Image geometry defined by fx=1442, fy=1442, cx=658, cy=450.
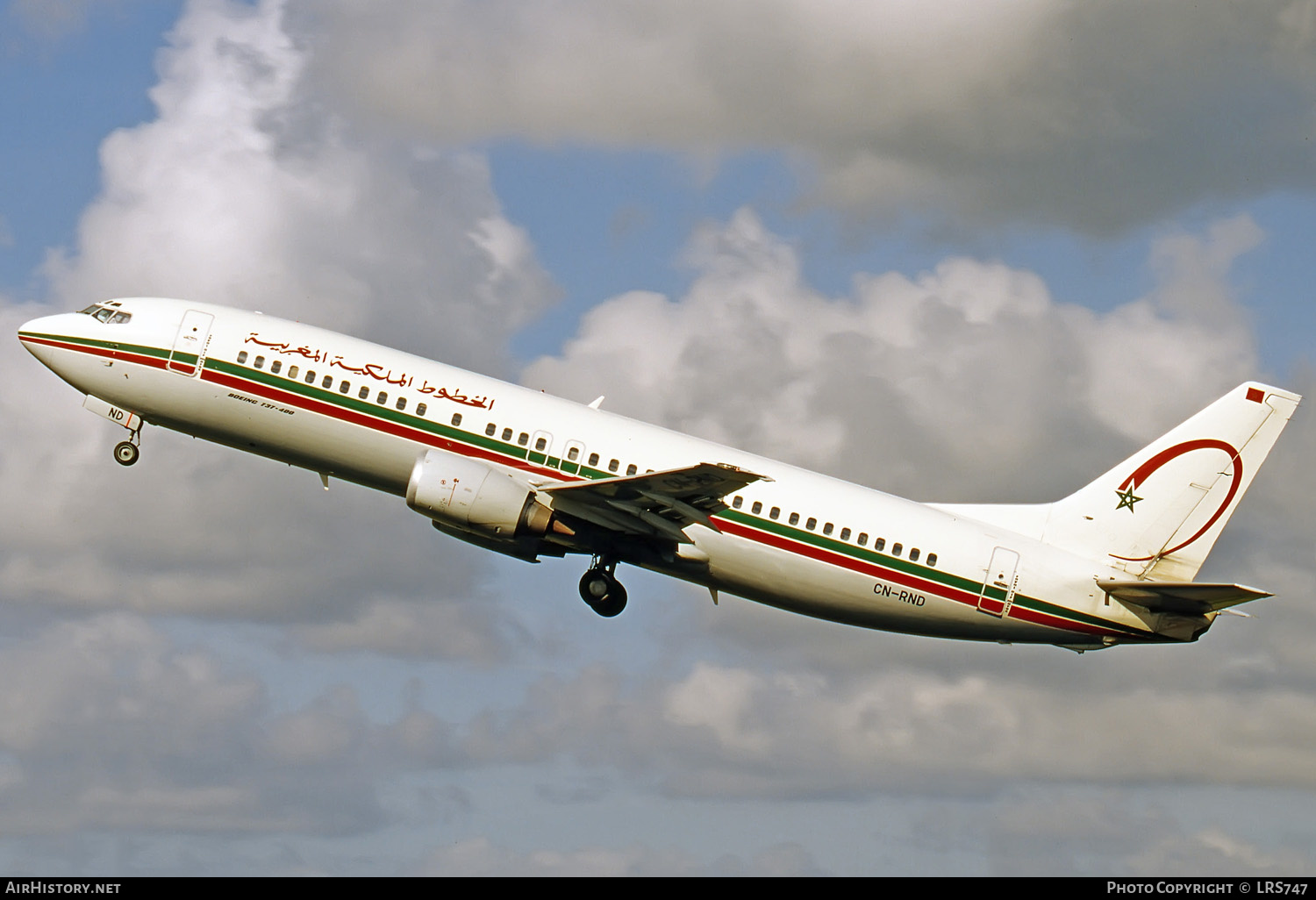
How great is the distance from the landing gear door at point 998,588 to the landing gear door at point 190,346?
74.2ft

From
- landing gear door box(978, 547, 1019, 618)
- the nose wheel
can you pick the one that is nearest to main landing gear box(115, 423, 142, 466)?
the nose wheel

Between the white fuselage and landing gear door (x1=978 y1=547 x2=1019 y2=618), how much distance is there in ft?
0.16

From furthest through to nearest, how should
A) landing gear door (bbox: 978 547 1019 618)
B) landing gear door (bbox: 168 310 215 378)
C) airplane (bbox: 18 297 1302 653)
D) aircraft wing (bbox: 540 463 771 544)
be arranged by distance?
landing gear door (bbox: 978 547 1019 618) < landing gear door (bbox: 168 310 215 378) < airplane (bbox: 18 297 1302 653) < aircraft wing (bbox: 540 463 771 544)

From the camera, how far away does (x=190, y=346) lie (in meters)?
39.4

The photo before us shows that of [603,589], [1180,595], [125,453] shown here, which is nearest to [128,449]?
[125,453]

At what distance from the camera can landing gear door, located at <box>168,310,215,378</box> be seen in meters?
39.2

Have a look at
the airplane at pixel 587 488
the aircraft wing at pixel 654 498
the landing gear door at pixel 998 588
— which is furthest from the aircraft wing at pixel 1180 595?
the aircraft wing at pixel 654 498

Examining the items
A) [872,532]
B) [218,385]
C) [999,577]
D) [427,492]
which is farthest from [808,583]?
[218,385]

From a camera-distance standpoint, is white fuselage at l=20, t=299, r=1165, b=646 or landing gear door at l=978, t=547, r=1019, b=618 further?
landing gear door at l=978, t=547, r=1019, b=618

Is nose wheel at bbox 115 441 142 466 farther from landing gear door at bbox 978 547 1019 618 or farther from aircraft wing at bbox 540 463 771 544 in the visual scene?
landing gear door at bbox 978 547 1019 618

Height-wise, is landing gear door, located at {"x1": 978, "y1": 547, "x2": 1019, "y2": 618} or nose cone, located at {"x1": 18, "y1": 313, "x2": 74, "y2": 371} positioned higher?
nose cone, located at {"x1": 18, "y1": 313, "x2": 74, "y2": 371}

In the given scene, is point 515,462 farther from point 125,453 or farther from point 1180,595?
point 1180,595
